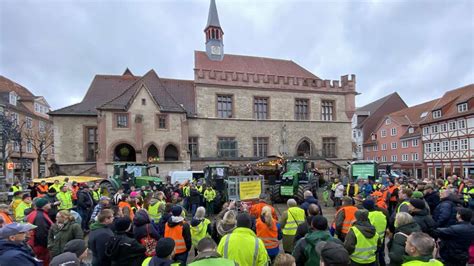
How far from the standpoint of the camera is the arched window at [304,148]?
1252 inches

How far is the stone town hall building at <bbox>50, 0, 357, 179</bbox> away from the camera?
25.6m

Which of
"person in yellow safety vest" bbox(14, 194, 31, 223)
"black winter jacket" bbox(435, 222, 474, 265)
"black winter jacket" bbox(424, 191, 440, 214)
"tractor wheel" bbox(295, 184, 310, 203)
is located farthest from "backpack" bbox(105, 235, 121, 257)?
"tractor wheel" bbox(295, 184, 310, 203)

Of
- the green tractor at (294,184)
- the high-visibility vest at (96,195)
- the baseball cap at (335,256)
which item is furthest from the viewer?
the green tractor at (294,184)

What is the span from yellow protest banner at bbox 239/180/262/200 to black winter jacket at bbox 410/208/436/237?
648cm

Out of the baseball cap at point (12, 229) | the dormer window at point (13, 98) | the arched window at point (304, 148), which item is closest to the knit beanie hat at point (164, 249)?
the baseball cap at point (12, 229)

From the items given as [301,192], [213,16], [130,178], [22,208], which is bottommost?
[301,192]

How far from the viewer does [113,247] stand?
12.6ft

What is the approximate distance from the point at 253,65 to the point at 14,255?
32.7 metres

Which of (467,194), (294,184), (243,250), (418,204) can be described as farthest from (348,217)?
(294,184)

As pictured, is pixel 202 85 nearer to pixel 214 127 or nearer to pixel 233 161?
pixel 214 127

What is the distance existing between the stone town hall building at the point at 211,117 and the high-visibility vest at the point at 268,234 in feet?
71.0

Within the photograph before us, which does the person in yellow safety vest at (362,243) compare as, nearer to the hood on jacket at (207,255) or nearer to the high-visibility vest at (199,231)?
the hood on jacket at (207,255)

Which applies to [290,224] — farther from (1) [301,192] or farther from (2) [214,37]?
(2) [214,37]

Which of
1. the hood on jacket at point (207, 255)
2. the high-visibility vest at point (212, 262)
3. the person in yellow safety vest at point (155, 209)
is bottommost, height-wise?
the person in yellow safety vest at point (155, 209)
